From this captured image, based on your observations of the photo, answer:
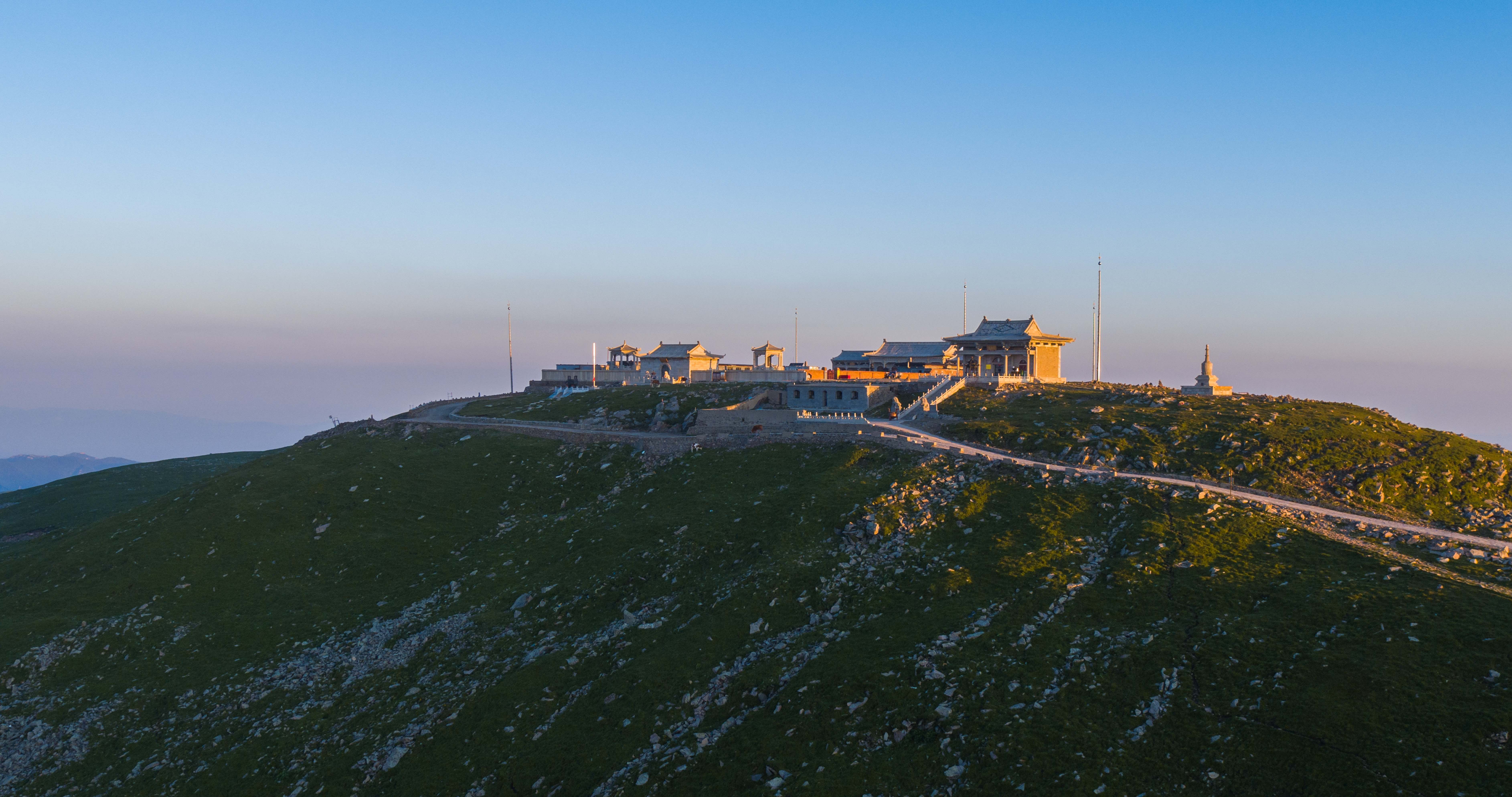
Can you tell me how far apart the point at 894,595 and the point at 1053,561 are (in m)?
9.47

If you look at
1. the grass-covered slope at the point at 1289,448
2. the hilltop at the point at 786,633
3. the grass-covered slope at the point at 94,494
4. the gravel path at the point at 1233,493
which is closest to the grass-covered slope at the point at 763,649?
the hilltop at the point at 786,633

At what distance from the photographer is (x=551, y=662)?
153ft

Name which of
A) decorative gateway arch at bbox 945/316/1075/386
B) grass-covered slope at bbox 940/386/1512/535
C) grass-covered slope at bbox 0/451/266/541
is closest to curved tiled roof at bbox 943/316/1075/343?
decorative gateway arch at bbox 945/316/1075/386

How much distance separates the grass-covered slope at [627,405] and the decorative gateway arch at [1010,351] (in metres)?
30.9

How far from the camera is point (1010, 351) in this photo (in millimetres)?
111562

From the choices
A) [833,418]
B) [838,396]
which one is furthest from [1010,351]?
[833,418]

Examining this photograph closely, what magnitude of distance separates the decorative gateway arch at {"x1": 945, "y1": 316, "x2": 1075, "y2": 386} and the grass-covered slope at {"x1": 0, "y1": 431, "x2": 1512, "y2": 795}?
167 ft

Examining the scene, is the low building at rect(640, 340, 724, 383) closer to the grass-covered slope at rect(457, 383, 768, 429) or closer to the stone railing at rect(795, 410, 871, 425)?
the grass-covered slope at rect(457, 383, 768, 429)

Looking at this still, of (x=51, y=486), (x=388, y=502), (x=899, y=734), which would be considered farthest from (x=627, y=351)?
(x=899, y=734)

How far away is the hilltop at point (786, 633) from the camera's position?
32875 mm

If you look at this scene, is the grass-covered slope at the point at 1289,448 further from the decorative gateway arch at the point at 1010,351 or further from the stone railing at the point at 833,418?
the decorative gateway arch at the point at 1010,351

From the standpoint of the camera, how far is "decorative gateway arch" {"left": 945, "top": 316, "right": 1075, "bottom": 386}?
109750 mm

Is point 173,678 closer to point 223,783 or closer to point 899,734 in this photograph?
point 223,783

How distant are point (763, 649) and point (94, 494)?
405 feet
